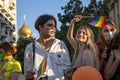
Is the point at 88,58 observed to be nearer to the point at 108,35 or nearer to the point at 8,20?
the point at 108,35

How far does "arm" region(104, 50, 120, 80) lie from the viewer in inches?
183

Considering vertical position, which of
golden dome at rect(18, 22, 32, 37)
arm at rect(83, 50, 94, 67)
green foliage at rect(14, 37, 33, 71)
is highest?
arm at rect(83, 50, 94, 67)

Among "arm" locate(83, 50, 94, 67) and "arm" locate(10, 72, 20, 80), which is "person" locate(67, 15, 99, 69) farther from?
"arm" locate(10, 72, 20, 80)

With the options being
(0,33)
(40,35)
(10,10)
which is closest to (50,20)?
(40,35)

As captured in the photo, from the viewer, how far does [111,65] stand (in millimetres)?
4680

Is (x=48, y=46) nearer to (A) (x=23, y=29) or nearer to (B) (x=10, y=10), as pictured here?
(B) (x=10, y=10)

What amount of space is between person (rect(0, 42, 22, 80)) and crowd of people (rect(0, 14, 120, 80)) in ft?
4.65

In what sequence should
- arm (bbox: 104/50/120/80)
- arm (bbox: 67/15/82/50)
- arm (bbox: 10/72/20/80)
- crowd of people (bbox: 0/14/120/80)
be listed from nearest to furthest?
arm (bbox: 104/50/120/80)
crowd of people (bbox: 0/14/120/80)
arm (bbox: 67/15/82/50)
arm (bbox: 10/72/20/80)

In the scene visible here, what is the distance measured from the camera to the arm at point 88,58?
15.9 ft

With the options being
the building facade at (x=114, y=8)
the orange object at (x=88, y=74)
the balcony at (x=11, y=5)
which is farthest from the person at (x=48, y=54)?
the balcony at (x=11, y=5)

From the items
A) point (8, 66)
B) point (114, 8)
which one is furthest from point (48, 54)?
point (114, 8)

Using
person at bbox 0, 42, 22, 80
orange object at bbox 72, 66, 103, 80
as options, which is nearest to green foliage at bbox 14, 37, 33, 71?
person at bbox 0, 42, 22, 80

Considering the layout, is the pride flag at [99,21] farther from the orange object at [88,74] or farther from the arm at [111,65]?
the orange object at [88,74]

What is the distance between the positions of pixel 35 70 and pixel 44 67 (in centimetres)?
12
